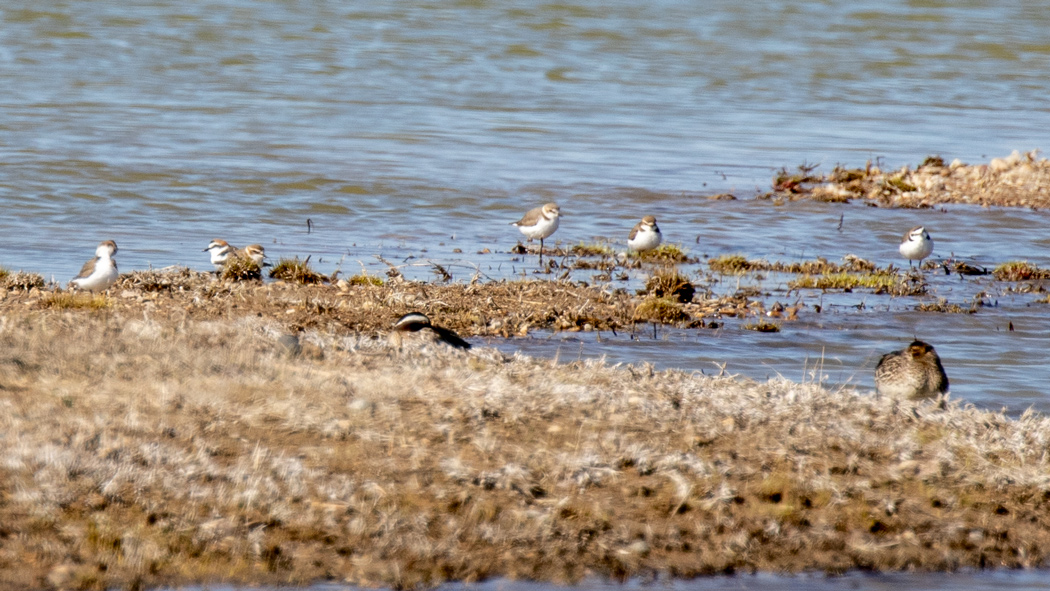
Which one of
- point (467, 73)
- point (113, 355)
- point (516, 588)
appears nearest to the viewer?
point (516, 588)

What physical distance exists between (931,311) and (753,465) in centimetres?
700

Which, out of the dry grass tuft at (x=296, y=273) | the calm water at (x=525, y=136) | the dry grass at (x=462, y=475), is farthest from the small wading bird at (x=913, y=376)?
the dry grass tuft at (x=296, y=273)

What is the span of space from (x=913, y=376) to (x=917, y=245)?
7.20 metres

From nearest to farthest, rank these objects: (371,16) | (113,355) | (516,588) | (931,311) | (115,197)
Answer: (516,588), (113,355), (931,311), (115,197), (371,16)

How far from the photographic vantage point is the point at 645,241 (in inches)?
684

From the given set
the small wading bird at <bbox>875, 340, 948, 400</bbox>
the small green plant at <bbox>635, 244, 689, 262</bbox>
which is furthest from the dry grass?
the small green plant at <bbox>635, 244, 689, 262</bbox>

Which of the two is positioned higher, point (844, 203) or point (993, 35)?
point (993, 35)

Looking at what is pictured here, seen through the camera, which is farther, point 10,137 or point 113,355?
point 10,137

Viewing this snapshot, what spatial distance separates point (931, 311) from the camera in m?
14.8

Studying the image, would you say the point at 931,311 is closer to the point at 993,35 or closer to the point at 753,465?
the point at 753,465

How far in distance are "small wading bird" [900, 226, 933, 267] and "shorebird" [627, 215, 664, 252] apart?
9.80 ft

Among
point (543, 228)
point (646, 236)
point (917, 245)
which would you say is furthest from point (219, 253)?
point (917, 245)

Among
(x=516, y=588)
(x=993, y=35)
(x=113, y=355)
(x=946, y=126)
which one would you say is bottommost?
(x=516, y=588)

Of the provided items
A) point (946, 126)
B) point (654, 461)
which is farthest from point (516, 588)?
point (946, 126)
